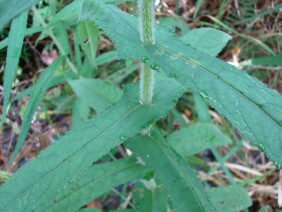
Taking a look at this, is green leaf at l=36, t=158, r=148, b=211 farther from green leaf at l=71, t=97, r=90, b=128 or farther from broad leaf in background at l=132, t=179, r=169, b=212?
green leaf at l=71, t=97, r=90, b=128

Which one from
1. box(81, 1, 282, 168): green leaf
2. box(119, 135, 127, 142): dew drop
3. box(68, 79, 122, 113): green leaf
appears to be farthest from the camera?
box(68, 79, 122, 113): green leaf

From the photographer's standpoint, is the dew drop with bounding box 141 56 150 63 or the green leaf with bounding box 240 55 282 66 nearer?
the dew drop with bounding box 141 56 150 63

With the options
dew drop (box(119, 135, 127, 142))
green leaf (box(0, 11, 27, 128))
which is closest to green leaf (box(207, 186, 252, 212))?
dew drop (box(119, 135, 127, 142))

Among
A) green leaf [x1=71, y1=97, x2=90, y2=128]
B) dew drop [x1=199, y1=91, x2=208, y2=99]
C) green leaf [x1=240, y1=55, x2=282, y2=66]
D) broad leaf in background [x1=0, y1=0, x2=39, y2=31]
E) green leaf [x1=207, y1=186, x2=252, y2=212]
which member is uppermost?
broad leaf in background [x1=0, y1=0, x2=39, y2=31]

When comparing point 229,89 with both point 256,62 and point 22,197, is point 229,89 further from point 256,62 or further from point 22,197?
point 256,62

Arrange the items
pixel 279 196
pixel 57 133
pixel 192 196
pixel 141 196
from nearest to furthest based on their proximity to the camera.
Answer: pixel 192 196
pixel 141 196
pixel 279 196
pixel 57 133

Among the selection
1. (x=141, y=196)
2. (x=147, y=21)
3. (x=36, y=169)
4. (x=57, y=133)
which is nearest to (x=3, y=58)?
(x=57, y=133)
